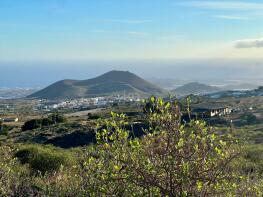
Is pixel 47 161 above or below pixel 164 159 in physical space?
below

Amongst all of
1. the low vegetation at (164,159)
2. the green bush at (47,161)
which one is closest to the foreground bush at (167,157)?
the low vegetation at (164,159)

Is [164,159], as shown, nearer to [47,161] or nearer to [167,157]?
[167,157]

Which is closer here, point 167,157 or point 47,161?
point 167,157

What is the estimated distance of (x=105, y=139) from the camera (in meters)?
6.02

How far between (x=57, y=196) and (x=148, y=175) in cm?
282

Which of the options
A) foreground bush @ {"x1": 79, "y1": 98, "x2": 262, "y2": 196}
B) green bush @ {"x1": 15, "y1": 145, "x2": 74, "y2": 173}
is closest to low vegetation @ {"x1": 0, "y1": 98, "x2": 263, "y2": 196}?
foreground bush @ {"x1": 79, "y1": 98, "x2": 262, "y2": 196}

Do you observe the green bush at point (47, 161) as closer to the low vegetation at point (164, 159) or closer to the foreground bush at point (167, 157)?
the low vegetation at point (164, 159)

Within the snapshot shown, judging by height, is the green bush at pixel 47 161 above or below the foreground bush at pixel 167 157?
below

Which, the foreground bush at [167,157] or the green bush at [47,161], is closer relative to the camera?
the foreground bush at [167,157]

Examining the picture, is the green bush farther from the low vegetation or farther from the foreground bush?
the foreground bush

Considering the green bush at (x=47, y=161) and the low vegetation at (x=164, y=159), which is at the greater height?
the low vegetation at (x=164, y=159)

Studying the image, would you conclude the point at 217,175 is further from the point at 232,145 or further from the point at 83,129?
the point at 83,129

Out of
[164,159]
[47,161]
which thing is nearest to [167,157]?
[164,159]

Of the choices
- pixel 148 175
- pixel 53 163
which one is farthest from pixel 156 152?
pixel 53 163
